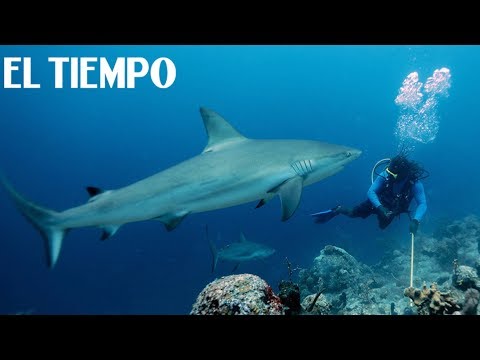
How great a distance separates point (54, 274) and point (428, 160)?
92829 mm

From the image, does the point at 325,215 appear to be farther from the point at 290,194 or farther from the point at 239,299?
the point at 239,299

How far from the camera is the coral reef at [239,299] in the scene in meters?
4.51

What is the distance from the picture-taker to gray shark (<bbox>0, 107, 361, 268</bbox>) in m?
5.86

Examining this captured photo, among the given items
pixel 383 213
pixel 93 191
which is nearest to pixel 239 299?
pixel 93 191

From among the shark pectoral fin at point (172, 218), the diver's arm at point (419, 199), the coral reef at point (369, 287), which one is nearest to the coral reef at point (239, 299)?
the coral reef at point (369, 287)

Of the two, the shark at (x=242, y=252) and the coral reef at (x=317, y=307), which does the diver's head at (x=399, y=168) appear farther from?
the coral reef at (x=317, y=307)

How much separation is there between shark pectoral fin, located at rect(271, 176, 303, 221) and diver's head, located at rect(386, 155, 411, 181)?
5.58m

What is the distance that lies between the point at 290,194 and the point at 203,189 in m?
1.48

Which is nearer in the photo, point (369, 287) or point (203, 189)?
point (203, 189)

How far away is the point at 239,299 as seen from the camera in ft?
15.0

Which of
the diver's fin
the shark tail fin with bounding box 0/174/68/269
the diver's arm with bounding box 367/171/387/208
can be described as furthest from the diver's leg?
the shark tail fin with bounding box 0/174/68/269

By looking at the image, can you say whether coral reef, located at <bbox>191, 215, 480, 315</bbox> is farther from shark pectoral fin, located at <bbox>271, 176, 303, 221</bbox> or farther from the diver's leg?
the diver's leg

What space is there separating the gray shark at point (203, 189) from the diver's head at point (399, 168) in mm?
4582
